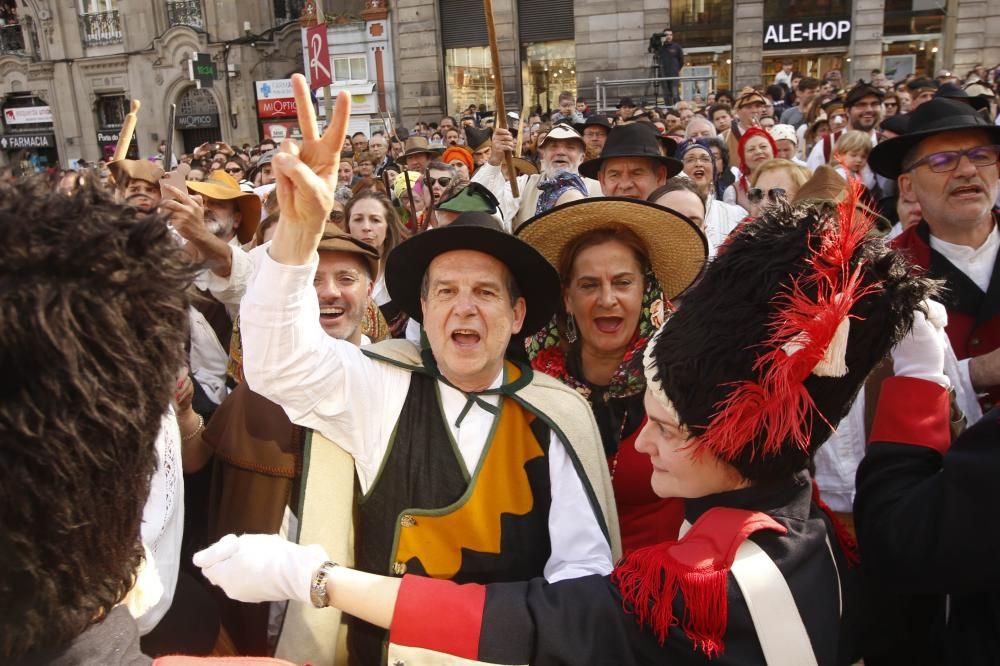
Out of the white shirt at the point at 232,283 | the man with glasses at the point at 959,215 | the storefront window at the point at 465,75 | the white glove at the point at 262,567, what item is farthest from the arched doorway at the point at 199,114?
the white glove at the point at 262,567

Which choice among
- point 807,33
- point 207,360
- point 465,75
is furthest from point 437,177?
point 807,33

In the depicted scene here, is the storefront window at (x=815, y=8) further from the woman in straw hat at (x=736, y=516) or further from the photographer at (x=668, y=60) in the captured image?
the woman in straw hat at (x=736, y=516)

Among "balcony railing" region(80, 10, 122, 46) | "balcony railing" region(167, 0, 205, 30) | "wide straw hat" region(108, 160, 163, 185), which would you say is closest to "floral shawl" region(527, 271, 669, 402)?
"wide straw hat" region(108, 160, 163, 185)

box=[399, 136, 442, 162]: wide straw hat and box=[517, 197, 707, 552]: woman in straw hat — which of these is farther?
box=[399, 136, 442, 162]: wide straw hat

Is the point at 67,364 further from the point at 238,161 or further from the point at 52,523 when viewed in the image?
the point at 238,161

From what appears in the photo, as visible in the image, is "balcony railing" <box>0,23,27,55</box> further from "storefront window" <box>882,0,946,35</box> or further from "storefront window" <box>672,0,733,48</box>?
"storefront window" <box>882,0,946,35</box>

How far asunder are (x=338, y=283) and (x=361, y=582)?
175 cm

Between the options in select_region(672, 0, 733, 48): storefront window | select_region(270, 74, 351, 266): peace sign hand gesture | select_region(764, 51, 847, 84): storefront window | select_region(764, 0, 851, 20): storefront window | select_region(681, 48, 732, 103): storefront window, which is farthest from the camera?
select_region(672, 0, 733, 48): storefront window

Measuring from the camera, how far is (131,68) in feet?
83.5

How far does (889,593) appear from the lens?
1.81m

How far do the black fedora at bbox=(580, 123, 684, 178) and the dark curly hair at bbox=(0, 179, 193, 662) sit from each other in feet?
14.4

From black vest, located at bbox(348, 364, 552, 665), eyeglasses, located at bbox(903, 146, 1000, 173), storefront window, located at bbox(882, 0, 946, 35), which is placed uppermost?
storefront window, located at bbox(882, 0, 946, 35)

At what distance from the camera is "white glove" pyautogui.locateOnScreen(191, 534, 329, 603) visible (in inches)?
65.5

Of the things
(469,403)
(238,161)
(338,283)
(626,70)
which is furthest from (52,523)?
(626,70)
